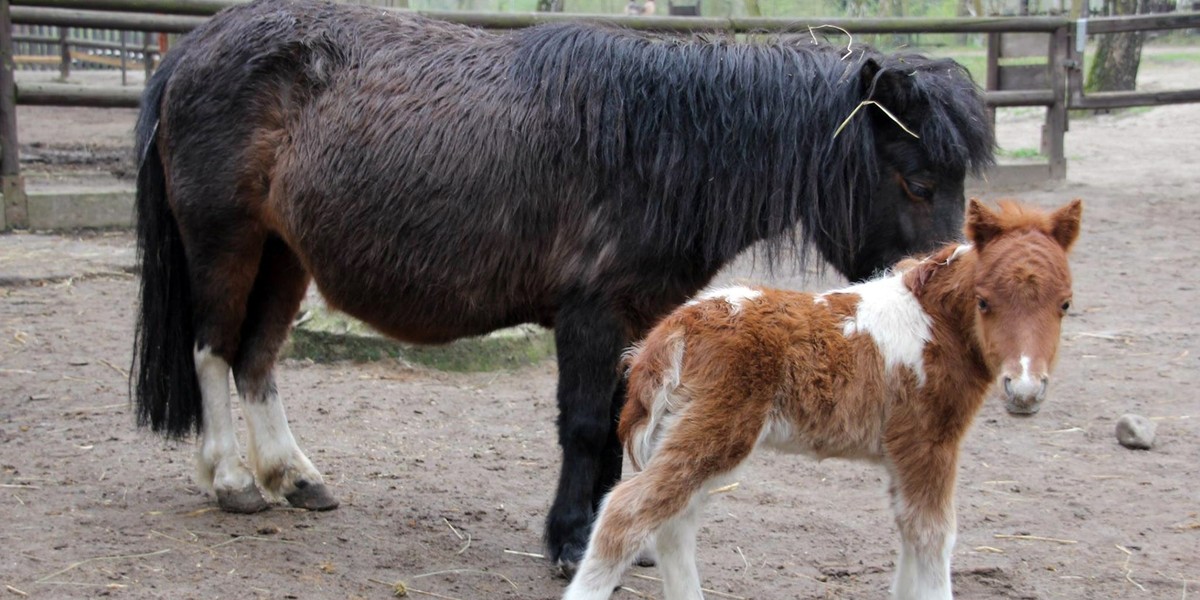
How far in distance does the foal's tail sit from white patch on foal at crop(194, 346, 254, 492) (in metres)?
0.10

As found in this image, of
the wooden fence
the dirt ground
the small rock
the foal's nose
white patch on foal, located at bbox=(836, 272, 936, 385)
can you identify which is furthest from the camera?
the wooden fence

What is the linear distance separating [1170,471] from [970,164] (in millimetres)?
2172

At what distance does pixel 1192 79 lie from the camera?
19.9 m

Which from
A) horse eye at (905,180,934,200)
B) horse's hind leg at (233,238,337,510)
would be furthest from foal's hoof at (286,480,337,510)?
horse eye at (905,180,934,200)

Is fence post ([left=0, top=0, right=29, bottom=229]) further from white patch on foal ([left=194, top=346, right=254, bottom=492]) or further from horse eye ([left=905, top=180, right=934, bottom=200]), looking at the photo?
horse eye ([left=905, top=180, right=934, bottom=200])

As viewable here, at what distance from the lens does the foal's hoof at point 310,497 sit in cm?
464

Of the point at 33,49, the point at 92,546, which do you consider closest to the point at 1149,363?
the point at 92,546

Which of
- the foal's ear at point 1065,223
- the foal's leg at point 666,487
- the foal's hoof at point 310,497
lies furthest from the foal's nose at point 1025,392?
the foal's hoof at point 310,497

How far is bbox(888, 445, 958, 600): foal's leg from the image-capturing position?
3.31m

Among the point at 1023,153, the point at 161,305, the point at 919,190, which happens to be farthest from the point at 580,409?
the point at 1023,153

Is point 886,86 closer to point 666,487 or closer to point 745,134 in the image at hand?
point 745,134

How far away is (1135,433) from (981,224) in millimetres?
2810

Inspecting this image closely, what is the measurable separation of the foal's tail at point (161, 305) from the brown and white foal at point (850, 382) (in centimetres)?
222

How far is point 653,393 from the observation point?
3.24 meters
